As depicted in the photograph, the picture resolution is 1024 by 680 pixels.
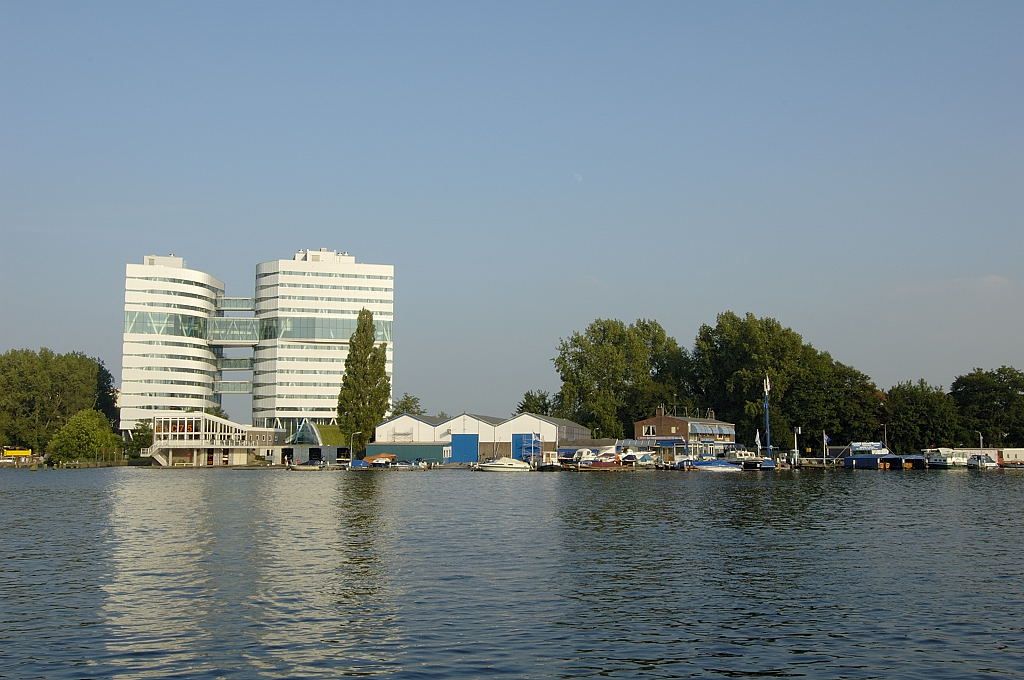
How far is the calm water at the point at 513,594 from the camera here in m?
22.6

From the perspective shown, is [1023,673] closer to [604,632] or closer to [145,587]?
[604,632]

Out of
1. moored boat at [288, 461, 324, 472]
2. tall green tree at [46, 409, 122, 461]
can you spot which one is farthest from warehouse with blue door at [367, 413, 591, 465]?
tall green tree at [46, 409, 122, 461]

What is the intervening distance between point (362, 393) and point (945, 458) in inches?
3508

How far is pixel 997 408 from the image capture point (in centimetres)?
16088

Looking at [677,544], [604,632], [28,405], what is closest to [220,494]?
[677,544]

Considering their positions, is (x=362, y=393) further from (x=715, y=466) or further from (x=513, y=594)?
(x=513, y=594)

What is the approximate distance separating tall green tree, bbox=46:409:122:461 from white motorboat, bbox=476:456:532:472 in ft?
230

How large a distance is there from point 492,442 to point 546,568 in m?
120

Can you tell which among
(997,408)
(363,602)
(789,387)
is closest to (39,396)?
(789,387)

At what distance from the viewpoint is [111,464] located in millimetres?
170875

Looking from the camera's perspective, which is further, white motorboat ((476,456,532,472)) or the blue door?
the blue door

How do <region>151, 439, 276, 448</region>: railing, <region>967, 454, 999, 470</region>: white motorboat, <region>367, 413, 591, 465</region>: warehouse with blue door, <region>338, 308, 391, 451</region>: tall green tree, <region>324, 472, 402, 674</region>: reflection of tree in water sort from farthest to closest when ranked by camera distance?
<region>151, 439, 276, 448</region>: railing → <region>367, 413, 591, 465</region>: warehouse with blue door → <region>338, 308, 391, 451</region>: tall green tree → <region>967, 454, 999, 470</region>: white motorboat → <region>324, 472, 402, 674</region>: reflection of tree in water

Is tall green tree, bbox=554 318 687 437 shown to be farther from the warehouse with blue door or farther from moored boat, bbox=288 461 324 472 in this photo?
moored boat, bbox=288 461 324 472

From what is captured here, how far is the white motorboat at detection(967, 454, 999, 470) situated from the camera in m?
146
